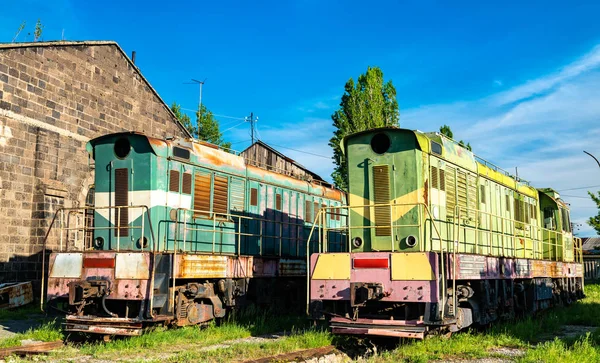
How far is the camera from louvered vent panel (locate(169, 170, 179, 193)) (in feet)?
38.6

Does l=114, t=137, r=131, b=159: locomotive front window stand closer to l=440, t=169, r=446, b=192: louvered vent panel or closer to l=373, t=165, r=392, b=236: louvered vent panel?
l=373, t=165, r=392, b=236: louvered vent panel

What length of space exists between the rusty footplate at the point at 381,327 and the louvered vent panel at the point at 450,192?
8.71 feet

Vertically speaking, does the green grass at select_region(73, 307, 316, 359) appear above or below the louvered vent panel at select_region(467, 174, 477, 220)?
below

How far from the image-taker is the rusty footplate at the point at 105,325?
392 inches

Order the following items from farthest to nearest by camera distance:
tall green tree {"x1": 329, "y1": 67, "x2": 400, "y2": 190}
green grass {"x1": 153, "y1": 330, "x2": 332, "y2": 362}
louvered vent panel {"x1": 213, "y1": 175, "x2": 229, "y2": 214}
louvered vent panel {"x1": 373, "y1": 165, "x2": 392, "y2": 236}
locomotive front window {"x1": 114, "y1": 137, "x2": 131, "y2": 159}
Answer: tall green tree {"x1": 329, "y1": 67, "x2": 400, "y2": 190}
louvered vent panel {"x1": 213, "y1": 175, "x2": 229, "y2": 214}
locomotive front window {"x1": 114, "y1": 137, "x2": 131, "y2": 159}
louvered vent panel {"x1": 373, "y1": 165, "x2": 392, "y2": 236}
green grass {"x1": 153, "y1": 330, "x2": 332, "y2": 362}

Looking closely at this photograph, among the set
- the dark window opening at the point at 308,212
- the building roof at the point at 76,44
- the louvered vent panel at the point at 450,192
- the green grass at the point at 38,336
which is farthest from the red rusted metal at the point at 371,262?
the building roof at the point at 76,44

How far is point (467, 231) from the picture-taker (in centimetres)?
1141

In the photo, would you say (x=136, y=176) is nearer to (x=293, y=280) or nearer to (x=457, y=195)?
(x=293, y=280)

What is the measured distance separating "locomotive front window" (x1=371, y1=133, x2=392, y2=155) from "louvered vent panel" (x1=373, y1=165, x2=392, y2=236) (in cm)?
31

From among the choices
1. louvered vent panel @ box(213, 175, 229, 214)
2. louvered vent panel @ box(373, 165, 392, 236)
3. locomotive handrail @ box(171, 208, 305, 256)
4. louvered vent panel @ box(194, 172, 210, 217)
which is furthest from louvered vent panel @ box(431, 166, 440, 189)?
louvered vent panel @ box(213, 175, 229, 214)

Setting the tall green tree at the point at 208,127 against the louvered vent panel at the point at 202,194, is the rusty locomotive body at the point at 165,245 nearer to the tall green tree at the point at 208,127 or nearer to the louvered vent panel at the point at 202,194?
the louvered vent panel at the point at 202,194

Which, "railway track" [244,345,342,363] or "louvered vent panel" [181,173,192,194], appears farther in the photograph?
"louvered vent panel" [181,173,192,194]

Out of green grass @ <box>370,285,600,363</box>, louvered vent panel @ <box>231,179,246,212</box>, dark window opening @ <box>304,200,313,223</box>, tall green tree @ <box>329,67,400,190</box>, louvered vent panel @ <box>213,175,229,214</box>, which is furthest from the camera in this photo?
tall green tree @ <box>329,67,400,190</box>

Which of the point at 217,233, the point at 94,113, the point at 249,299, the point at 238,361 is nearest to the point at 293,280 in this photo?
the point at 249,299
